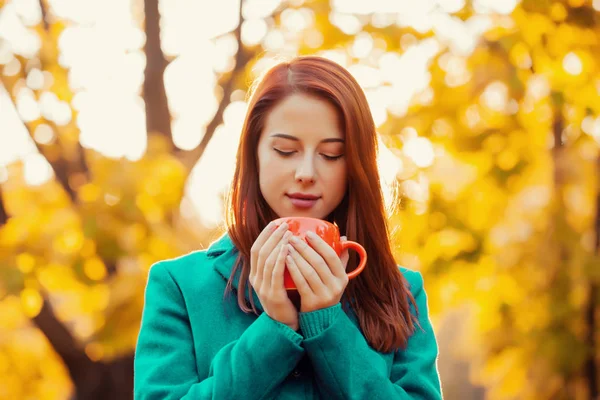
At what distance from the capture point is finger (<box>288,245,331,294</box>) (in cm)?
183

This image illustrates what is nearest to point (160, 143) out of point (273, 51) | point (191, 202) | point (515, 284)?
point (191, 202)

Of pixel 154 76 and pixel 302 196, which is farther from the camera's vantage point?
pixel 154 76

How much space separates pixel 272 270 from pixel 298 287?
0.07 metres

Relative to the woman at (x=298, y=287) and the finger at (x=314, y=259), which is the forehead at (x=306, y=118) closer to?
the woman at (x=298, y=287)

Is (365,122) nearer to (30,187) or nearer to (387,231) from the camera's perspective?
(387,231)

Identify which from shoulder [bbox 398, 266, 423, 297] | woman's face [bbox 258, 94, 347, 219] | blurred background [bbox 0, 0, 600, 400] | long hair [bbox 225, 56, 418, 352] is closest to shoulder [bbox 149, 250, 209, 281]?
long hair [bbox 225, 56, 418, 352]

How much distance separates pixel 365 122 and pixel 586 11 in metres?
4.69

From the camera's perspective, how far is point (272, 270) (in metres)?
1.84

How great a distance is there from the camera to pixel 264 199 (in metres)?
2.21

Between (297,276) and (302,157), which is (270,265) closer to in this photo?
(297,276)

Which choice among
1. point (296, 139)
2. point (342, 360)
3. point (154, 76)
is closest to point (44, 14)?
point (154, 76)

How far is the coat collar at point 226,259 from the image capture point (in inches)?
82.2

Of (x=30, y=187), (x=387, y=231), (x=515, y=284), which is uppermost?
(x=387, y=231)

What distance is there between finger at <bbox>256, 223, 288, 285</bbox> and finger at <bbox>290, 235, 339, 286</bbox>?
33 mm
